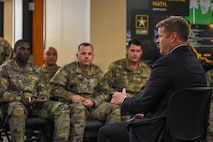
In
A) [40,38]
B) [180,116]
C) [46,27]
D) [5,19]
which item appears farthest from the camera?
[5,19]

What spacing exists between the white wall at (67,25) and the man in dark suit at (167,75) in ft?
7.78

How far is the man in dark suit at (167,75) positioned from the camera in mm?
2482

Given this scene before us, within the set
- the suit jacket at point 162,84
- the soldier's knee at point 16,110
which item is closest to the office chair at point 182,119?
the suit jacket at point 162,84

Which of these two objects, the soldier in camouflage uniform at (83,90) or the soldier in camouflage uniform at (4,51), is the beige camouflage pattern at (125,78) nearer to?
the soldier in camouflage uniform at (83,90)

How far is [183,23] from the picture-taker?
8.38 feet

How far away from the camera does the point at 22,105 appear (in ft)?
13.1

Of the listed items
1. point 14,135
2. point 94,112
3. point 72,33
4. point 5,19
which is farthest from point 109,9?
point 5,19

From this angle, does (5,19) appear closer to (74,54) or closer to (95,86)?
(74,54)

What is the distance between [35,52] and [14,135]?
3.37 m

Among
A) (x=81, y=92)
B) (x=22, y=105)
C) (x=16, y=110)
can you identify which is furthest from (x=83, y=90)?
(x=16, y=110)

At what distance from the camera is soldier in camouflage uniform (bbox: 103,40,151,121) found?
15.2ft

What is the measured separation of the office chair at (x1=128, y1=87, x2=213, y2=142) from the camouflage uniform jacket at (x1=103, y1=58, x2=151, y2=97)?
6.65 ft

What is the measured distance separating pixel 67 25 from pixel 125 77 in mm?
1193

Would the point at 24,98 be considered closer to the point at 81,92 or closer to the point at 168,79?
the point at 81,92
